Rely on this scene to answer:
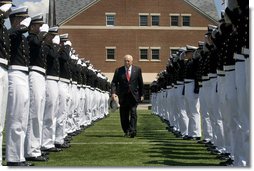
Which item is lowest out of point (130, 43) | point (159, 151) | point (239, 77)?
point (159, 151)

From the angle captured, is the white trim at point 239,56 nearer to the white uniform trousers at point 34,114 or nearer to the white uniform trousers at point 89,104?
the white uniform trousers at point 34,114

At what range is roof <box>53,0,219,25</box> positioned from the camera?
192ft

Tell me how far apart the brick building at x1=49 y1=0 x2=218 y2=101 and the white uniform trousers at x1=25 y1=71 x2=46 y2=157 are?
50.3m

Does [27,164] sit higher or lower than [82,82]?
lower

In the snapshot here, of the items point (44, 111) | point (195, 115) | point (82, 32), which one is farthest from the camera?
Result: point (82, 32)

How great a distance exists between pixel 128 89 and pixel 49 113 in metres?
4.15

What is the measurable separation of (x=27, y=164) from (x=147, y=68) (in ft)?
176

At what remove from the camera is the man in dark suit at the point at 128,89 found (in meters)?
14.8

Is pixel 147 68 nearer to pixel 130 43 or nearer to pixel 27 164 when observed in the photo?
pixel 130 43

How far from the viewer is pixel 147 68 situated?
62125mm

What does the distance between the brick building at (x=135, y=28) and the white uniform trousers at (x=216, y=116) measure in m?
48.6

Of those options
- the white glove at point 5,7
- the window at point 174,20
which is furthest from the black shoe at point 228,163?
the window at point 174,20

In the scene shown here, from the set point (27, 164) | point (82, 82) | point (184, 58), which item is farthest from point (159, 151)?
point (82, 82)

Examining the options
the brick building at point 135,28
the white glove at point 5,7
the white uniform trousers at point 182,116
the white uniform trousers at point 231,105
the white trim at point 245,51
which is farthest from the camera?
the brick building at point 135,28
